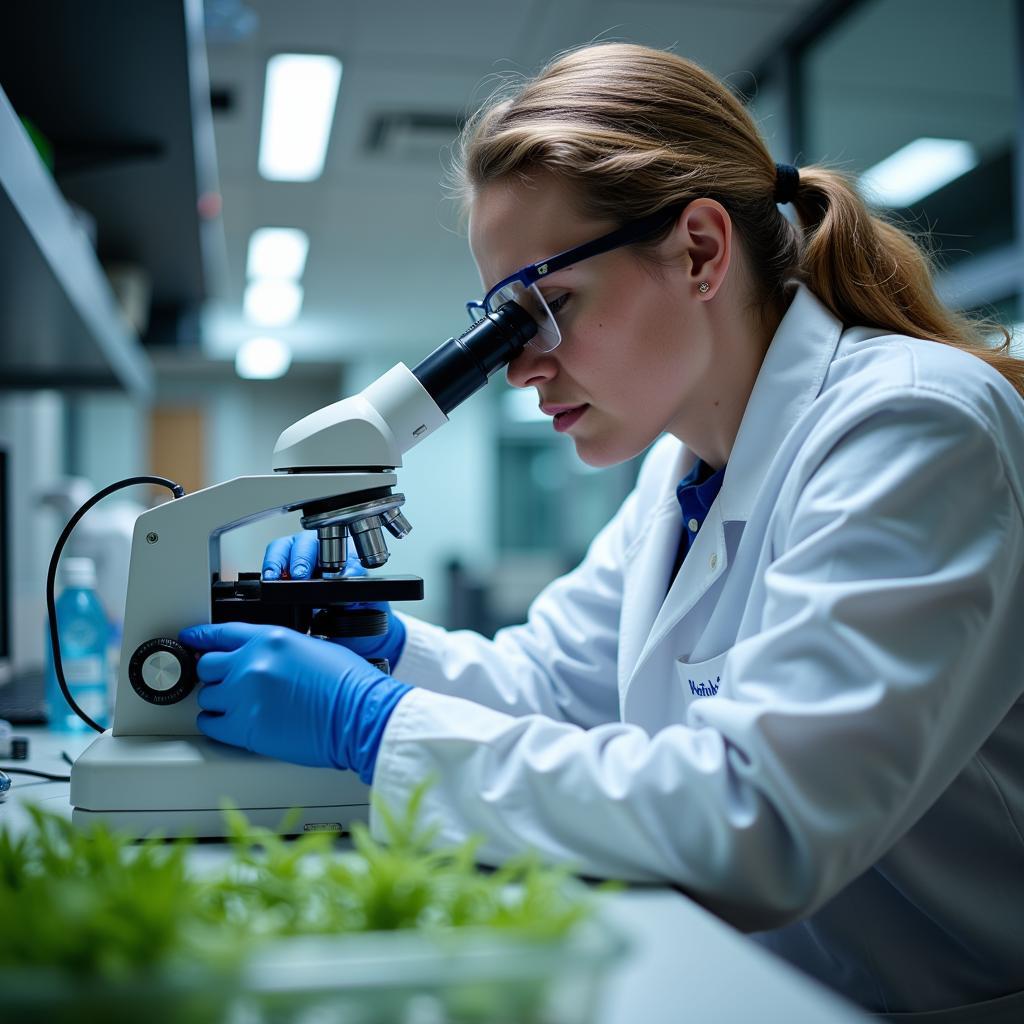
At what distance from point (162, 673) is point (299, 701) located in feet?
0.60

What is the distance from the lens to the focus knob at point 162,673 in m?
0.98

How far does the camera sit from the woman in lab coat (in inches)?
29.5

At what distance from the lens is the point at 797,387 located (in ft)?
3.55

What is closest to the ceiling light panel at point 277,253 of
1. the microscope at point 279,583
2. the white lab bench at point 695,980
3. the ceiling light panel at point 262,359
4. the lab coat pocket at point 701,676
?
the ceiling light panel at point 262,359

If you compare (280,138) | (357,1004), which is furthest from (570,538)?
(357,1004)

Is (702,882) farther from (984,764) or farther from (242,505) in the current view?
(242,505)

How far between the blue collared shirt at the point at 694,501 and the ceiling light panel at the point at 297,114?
2566 millimetres

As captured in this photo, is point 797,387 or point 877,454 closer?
point 877,454

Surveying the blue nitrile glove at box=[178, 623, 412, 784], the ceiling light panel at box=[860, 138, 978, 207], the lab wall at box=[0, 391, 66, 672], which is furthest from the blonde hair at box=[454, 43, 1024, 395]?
the lab wall at box=[0, 391, 66, 672]

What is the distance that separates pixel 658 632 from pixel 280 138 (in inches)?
134

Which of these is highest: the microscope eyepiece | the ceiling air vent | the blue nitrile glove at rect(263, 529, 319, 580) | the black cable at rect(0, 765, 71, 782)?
the ceiling air vent

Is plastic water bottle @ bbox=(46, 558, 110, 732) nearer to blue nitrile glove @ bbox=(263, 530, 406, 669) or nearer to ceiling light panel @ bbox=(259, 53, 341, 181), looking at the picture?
blue nitrile glove @ bbox=(263, 530, 406, 669)

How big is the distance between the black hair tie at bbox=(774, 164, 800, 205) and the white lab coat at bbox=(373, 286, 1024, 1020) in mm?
239

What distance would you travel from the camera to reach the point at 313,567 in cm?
122
